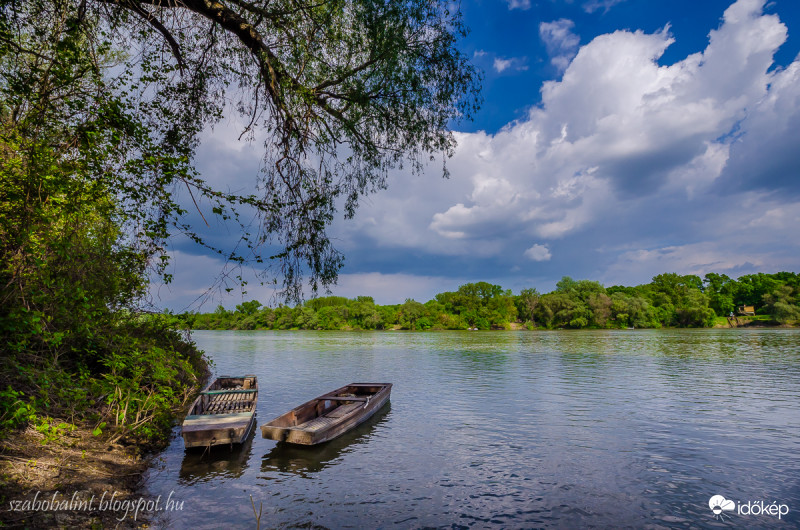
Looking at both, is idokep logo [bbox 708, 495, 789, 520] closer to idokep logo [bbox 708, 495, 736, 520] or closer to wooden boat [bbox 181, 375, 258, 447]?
idokep logo [bbox 708, 495, 736, 520]

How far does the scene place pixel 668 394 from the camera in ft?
57.2

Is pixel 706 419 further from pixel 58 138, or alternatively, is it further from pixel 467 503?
pixel 58 138

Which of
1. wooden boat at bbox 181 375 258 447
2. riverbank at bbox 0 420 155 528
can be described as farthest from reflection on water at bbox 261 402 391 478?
riverbank at bbox 0 420 155 528

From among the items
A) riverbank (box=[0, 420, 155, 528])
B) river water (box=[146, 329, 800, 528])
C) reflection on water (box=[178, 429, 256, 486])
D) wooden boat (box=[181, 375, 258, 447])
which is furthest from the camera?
wooden boat (box=[181, 375, 258, 447])

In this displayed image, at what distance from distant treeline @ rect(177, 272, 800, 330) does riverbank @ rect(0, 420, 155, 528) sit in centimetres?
8797

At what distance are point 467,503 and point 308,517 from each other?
2.86 meters

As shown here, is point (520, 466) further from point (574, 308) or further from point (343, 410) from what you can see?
point (574, 308)

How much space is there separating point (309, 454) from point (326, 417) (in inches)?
84.5

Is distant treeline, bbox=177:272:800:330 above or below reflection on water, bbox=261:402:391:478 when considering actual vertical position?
above

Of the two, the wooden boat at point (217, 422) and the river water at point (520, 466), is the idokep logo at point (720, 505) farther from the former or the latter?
the wooden boat at point (217, 422)

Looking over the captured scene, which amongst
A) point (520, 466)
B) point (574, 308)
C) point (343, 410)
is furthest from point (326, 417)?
point (574, 308)

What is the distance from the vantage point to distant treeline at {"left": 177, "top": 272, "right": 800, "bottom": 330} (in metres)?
94.8

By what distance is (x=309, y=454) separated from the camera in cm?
1044

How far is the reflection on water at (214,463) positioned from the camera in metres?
8.80
